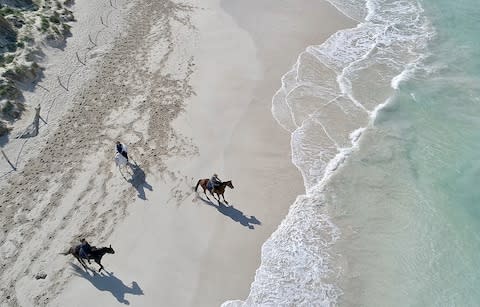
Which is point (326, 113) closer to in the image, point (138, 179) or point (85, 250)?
point (138, 179)

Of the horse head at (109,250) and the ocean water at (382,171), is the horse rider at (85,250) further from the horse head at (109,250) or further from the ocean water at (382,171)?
the ocean water at (382,171)

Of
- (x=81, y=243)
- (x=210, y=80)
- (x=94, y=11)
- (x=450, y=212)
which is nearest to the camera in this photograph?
(x=81, y=243)

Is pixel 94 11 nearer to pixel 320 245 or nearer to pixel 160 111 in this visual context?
pixel 160 111

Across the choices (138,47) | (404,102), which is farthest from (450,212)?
(138,47)

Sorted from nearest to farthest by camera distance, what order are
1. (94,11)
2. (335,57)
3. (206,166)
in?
(206,166) → (335,57) → (94,11)

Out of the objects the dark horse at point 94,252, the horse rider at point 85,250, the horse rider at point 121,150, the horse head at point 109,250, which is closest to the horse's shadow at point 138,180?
the horse rider at point 121,150
